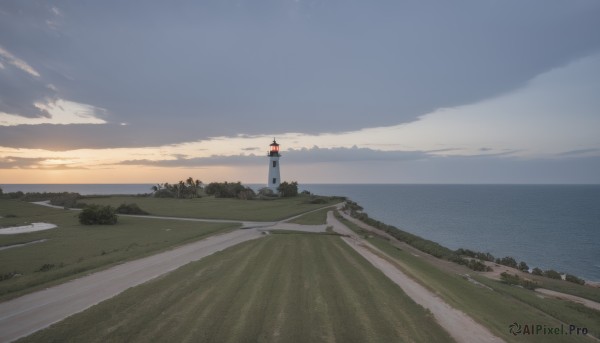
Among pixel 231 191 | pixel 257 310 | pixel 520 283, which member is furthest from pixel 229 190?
pixel 257 310

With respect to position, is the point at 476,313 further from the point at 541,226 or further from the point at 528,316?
the point at 541,226

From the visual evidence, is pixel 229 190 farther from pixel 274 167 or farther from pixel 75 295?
pixel 75 295

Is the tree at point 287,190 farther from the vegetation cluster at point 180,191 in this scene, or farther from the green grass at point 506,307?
the green grass at point 506,307

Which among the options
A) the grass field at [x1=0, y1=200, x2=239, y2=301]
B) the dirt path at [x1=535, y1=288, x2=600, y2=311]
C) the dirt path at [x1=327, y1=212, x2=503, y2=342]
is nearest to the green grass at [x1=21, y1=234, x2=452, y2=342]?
the dirt path at [x1=327, y1=212, x2=503, y2=342]

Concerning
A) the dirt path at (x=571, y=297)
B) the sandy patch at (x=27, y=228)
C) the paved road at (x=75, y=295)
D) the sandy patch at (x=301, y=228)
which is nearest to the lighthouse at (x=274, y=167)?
the sandy patch at (x=301, y=228)

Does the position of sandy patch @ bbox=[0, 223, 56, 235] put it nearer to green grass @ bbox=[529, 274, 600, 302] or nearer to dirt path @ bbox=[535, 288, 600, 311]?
dirt path @ bbox=[535, 288, 600, 311]

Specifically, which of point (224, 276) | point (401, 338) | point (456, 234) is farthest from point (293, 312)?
point (456, 234)
